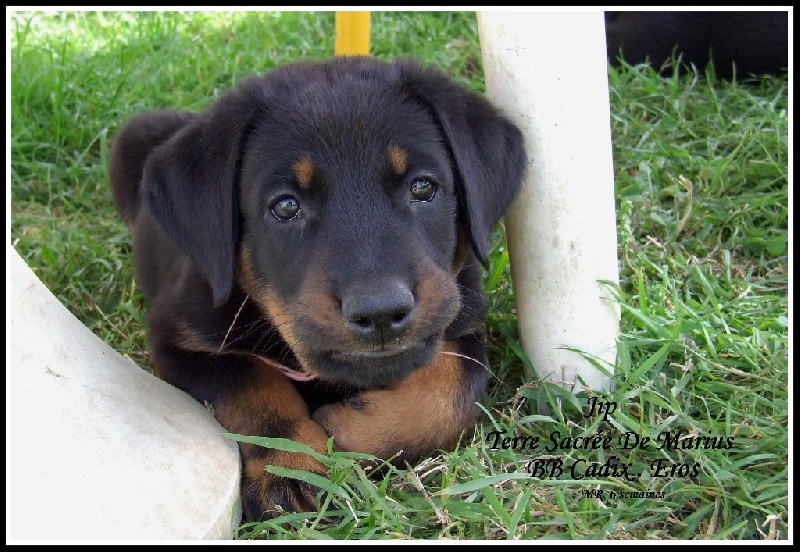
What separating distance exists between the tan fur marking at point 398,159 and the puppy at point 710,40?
9.50ft

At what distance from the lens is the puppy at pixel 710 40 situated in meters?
5.18

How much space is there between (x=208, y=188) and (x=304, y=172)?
0.37m

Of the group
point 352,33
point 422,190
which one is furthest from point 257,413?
point 352,33

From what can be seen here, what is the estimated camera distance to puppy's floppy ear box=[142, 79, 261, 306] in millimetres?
2949

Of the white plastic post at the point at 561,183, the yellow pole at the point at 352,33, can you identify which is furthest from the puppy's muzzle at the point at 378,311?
the yellow pole at the point at 352,33

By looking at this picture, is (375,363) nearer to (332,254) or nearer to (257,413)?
(332,254)

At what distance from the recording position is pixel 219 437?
2898mm

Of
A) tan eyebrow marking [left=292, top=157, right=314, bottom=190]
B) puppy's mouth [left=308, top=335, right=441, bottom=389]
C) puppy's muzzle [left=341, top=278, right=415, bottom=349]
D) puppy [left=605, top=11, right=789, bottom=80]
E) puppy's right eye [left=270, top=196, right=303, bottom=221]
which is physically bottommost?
puppy's mouth [left=308, top=335, right=441, bottom=389]

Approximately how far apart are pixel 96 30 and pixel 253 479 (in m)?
4.27

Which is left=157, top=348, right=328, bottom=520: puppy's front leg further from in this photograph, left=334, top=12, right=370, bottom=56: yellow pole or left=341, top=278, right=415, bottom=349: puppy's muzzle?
left=334, top=12, right=370, bottom=56: yellow pole

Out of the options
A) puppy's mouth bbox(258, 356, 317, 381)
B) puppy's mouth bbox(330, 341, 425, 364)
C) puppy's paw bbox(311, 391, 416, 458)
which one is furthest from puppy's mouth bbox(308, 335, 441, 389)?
puppy's mouth bbox(258, 356, 317, 381)

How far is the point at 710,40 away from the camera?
527 centimetres

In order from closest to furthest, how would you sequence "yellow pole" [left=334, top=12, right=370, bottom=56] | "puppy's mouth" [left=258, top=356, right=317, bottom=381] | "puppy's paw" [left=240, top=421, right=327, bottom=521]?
"puppy's paw" [left=240, top=421, right=327, bottom=521] < "puppy's mouth" [left=258, top=356, right=317, bottom=381] < "yellow pole" [left=334, top=12, right=370, bottom=56]

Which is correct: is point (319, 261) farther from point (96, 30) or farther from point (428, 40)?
point (96, 30)
